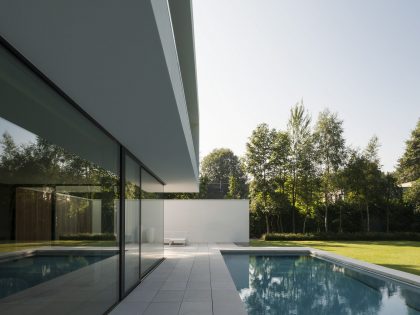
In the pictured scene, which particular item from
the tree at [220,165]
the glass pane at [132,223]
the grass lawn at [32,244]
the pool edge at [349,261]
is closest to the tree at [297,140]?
the pool edge at [349,261]

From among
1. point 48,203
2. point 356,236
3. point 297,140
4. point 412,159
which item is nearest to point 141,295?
point 48,203

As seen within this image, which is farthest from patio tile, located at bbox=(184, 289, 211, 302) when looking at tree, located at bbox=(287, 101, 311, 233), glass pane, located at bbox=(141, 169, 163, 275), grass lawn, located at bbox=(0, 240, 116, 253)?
tree, located at bbox=(287, 101, 311, 233)

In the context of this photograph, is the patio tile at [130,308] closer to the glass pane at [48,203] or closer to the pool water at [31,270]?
the glass pane at [48,203]

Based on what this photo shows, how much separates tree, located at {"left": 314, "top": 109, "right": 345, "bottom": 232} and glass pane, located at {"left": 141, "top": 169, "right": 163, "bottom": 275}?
13.9 meters

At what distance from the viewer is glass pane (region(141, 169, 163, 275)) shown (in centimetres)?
955

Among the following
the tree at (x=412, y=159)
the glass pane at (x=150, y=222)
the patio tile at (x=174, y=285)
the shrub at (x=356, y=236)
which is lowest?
the shrub at (x=356, y=236)

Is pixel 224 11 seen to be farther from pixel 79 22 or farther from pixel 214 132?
pixel 214 132

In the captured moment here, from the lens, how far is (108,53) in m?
3.02

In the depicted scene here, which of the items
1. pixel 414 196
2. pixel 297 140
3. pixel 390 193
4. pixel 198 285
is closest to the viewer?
pixel 198 285

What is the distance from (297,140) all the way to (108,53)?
22620 millimetres

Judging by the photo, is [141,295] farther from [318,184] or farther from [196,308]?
[318,184]

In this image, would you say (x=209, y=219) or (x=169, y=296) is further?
(x=209, y=219)

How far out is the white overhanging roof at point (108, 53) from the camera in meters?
2.43

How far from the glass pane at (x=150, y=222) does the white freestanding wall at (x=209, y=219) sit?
724 cm
